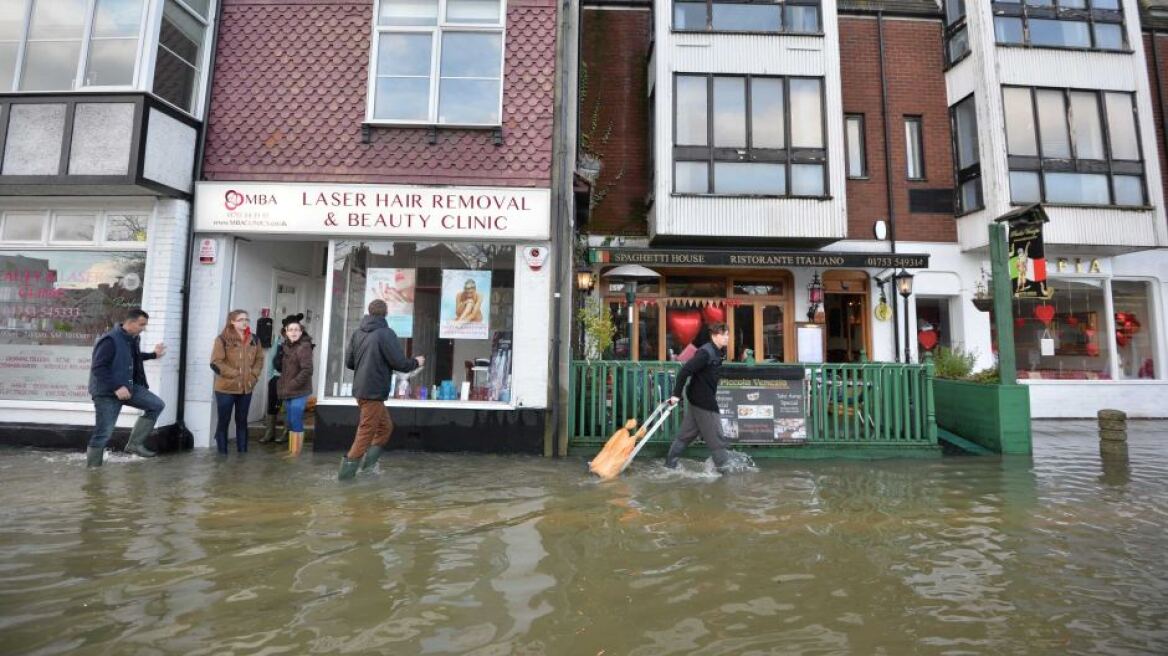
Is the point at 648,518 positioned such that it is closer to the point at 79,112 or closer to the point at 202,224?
the point at 202,224

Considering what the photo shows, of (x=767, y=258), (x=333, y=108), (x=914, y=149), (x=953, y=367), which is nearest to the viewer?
(x=333, y=108)

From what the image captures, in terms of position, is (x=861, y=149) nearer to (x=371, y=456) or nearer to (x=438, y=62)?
(x=438, y=62)

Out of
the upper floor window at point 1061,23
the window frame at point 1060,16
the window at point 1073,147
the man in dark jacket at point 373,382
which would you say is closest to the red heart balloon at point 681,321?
the window at point 1073,147

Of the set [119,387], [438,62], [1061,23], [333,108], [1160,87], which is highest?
[1061,23]

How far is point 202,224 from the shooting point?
7.66 meters

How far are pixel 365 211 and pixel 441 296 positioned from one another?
1.55m

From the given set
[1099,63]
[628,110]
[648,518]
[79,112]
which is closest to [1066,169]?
[1099,63]

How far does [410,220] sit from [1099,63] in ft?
47.1

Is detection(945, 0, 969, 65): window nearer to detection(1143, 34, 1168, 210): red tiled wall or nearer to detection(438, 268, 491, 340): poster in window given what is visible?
detection(1143, 34, 1168, 210): red tiled wall

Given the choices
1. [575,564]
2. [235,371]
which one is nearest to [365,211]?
[235,371]

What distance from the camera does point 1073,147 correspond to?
11.3 metres

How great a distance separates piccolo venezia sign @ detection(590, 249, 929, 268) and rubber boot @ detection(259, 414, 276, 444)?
5789 millimetres

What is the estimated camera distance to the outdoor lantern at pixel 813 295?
37.1 ft

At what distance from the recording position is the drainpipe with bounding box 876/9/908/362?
11.6 m
